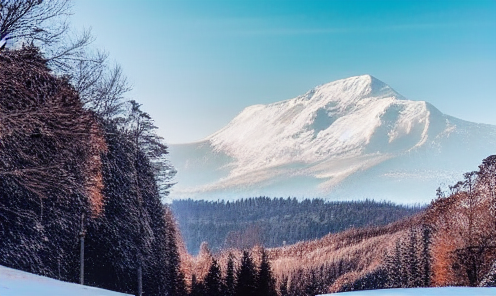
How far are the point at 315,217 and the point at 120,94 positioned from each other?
250 ft

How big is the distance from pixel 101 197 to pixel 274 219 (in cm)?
8408

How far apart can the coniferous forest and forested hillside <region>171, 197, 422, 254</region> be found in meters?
42.5

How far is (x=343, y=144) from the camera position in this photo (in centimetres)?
7425

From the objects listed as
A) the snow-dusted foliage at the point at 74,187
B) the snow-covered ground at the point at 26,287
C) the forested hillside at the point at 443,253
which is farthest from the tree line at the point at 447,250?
the snow-dusted foliage at the point at 74,187

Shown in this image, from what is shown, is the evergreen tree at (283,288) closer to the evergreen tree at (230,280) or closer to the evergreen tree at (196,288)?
the evergreen tree at (196,288)

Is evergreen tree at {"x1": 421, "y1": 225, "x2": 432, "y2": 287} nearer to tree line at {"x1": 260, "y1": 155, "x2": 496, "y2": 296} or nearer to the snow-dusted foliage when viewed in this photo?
tree line at {"x1": 260, "y1": 155, "x2": 496, "y2": 296}

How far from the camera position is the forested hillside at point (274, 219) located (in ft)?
276

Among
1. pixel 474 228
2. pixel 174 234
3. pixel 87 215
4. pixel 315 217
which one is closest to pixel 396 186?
pixel 315 217

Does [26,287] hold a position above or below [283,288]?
above

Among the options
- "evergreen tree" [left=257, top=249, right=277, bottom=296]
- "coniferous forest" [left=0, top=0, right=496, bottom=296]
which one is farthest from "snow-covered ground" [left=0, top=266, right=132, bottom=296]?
"evergreen tree" [left=257, top=249, right=277, bottom=296]

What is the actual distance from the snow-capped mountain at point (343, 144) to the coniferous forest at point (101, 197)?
28304 mm

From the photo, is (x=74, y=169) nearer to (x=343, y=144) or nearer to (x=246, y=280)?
(x=246, y=280)

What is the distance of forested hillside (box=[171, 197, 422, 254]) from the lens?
3314 inches

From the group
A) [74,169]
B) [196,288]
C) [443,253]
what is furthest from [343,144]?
[74,169]
